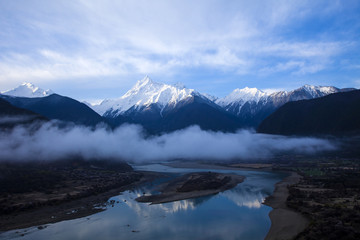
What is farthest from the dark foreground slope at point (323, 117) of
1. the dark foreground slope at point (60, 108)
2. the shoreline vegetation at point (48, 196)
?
the dark foreground slope at point (60, 108)

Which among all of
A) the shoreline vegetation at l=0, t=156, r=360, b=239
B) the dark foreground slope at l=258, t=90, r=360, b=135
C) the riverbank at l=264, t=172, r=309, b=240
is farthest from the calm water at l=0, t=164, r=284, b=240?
the dark foreground slope at l=258, t=90, r=360, b=135

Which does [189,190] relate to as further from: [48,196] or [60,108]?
[60,108]

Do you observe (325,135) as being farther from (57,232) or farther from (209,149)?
(57,232)

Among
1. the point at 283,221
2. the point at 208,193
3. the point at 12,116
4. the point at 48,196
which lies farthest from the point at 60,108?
the point at 283,221

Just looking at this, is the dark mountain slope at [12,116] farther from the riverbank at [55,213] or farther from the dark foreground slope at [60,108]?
the dark foreground slope at [60,108]

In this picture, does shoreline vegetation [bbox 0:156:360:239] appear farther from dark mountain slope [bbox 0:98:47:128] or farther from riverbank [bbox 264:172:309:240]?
dark mountain slope [bbox 0:98:47:128]

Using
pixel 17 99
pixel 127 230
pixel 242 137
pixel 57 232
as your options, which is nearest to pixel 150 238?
pixel 127 230
